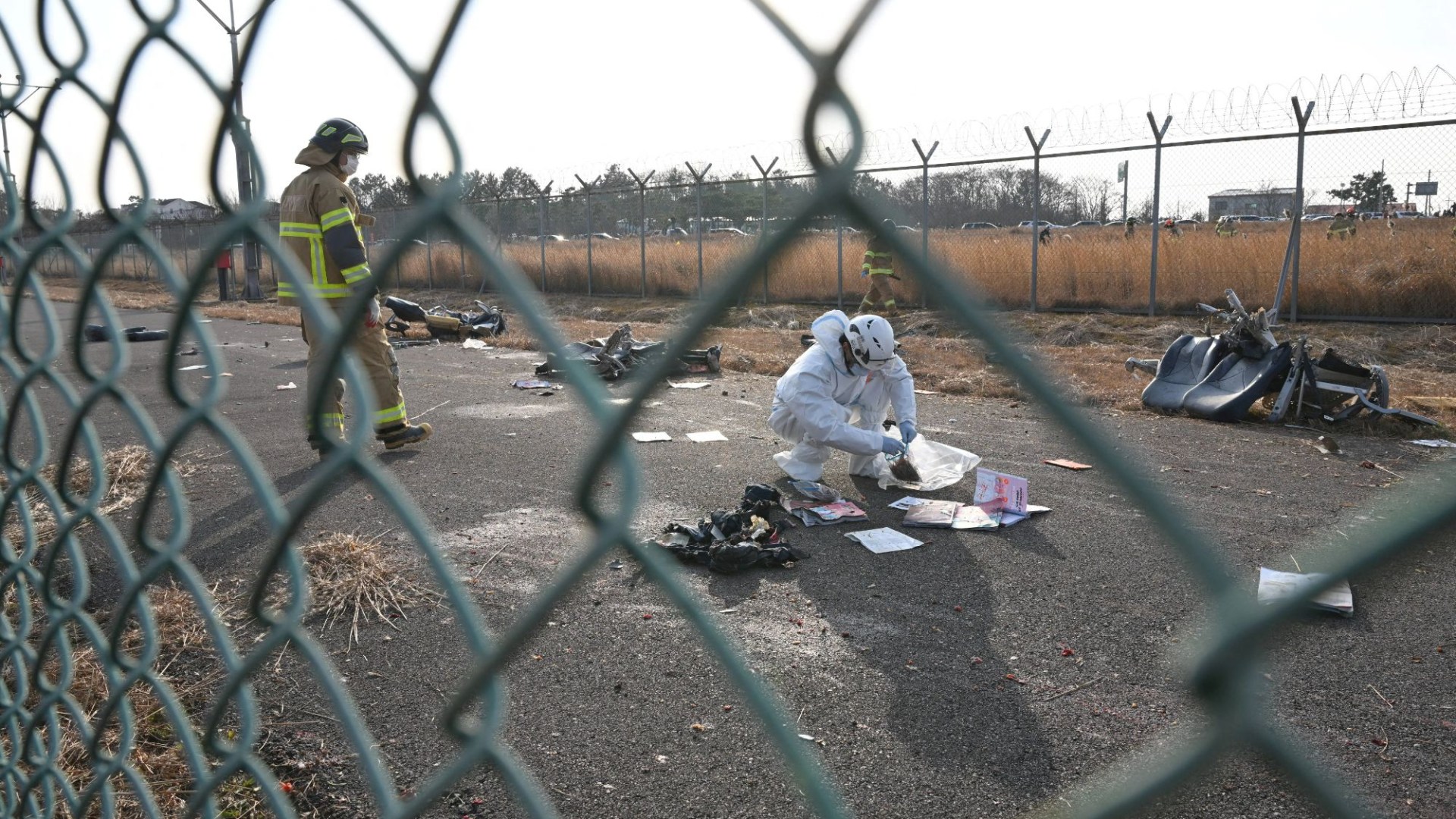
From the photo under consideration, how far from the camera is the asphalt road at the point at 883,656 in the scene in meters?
2.66

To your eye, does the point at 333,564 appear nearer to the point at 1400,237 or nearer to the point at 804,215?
the point at 804,215

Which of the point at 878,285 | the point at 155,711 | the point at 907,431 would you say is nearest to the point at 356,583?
the point at 155,711

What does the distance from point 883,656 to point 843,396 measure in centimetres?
234

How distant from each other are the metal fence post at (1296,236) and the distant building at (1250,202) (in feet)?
1.04

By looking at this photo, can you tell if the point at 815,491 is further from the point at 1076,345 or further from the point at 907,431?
the point at 1076,345

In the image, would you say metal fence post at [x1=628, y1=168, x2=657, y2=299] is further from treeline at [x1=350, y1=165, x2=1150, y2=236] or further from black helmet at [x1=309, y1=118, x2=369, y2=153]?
black helmet at [x1=309, y1=118, x2=369, y2=153]

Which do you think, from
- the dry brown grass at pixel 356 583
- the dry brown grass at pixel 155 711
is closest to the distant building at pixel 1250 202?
the dry brown grass at pixel 356 583

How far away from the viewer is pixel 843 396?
559 centimetres

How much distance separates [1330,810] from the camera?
1.54ft

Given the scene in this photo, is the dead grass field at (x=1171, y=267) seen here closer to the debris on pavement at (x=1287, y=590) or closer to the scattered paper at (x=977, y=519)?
the scattered paper at (x=977, y=519)

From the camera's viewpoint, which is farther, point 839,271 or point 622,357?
point 839,271

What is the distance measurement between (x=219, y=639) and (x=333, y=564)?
2944mm

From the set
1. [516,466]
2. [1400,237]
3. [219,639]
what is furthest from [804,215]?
[1400,237]

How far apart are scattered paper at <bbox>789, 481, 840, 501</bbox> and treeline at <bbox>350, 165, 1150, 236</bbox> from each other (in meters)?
2.78
